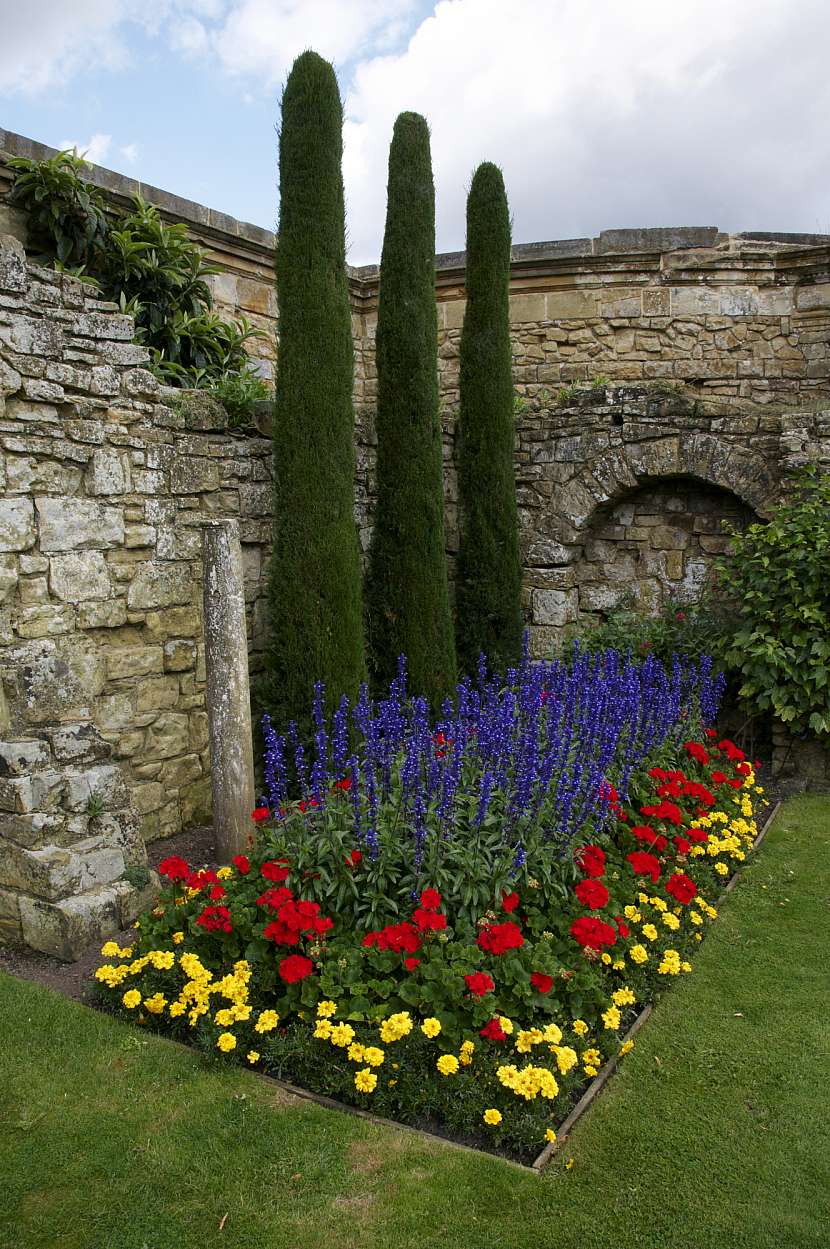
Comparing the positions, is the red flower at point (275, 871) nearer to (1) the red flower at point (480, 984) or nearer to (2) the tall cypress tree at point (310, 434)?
(1) the red flower at point (480, 984)

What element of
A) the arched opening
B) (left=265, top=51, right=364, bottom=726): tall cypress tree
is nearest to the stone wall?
(left=265, top=51, right=364, bottom=726): tall cypress tree

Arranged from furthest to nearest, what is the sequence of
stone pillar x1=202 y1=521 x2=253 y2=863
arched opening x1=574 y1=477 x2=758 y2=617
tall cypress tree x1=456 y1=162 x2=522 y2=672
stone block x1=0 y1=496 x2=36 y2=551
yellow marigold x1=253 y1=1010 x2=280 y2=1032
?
1. arched opening x1=574 y1=477 x2=758 y2=617
2. tall cypress tree x1=456 y1=162 x2=522 y2=672
3. stone pillar x1=202 y1=521 x2=253 y2=863
4. stone block x1=0 y1=496 x2=36 y2=551
5. yellow marigold x1=253 y1=1010 x2=280 y2=1032

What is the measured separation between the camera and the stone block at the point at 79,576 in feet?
16.9

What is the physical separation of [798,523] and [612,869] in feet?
12.4

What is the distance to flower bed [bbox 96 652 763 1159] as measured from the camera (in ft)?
10.7

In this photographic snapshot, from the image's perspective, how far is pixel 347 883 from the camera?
12.8ft

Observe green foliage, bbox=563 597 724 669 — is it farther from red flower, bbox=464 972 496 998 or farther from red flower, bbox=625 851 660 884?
red flower, bbox=464 972 496 998

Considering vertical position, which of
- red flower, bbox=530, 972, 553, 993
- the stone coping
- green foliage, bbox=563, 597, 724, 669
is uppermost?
the stone coping

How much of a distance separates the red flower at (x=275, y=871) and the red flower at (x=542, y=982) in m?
1.09

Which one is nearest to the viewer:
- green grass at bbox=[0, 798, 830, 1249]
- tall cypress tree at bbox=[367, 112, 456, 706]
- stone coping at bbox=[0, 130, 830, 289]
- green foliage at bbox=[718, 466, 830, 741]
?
green grass at bbox=[0, 798, 830, 1249]

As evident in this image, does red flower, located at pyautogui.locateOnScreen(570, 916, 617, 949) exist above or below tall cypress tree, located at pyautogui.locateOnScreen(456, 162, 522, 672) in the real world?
below

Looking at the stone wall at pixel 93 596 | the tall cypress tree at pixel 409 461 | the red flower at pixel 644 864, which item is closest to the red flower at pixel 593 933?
the red flower at pixel 644 864

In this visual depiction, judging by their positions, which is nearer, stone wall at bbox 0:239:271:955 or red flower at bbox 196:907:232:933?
red flower at bbox 196:907:232:933

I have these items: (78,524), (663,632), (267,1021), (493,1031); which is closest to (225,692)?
(78,524)
